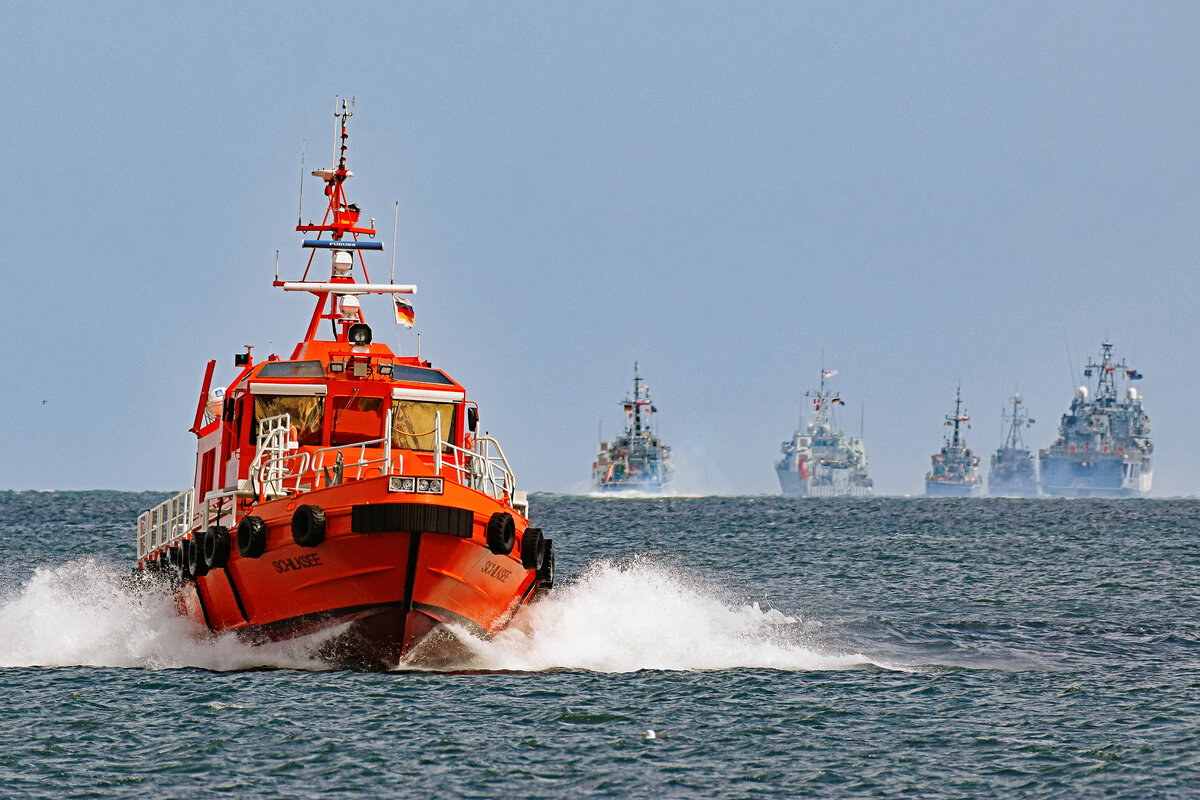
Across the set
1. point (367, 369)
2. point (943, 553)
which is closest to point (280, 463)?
point (367, 369)

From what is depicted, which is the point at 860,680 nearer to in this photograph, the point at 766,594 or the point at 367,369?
the point at 367,369

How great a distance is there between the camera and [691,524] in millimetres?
87188

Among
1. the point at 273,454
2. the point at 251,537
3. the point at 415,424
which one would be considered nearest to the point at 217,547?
the point at 251,537

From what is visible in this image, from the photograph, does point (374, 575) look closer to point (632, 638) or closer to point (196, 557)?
point (196, 557)

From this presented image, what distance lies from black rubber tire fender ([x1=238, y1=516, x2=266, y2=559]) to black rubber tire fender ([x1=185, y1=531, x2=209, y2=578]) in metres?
1.11

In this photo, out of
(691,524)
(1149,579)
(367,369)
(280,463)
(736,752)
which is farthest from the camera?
(691,524)

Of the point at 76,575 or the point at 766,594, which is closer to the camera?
the point at 76,575

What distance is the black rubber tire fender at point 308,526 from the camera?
723 inches

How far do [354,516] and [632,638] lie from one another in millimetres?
6380

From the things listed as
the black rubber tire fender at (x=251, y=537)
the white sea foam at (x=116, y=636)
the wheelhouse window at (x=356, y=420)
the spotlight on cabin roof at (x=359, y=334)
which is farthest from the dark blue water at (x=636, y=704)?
the spotlight on cabin roof at (x=359, y=334)

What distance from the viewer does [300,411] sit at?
2158 centimetres

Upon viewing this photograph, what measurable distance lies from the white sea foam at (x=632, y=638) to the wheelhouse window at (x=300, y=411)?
371 centimetres

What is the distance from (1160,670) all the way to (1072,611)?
368 inches

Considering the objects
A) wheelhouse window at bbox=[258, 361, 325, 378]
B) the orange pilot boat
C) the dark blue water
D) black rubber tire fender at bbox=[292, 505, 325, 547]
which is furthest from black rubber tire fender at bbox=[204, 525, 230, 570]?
wheelhouse window at bbox=[258, 361, 325, 378]
